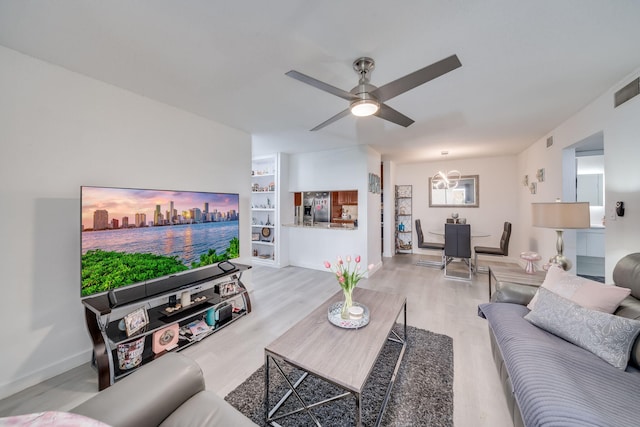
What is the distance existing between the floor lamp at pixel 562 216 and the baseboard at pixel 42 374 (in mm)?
4491

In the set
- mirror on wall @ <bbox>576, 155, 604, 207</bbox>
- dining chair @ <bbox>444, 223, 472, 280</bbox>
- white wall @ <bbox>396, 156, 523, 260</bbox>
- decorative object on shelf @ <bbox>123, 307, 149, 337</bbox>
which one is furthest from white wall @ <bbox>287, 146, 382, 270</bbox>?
mirror on wall @ <bbox>576, 155, 604, 207</bbox>

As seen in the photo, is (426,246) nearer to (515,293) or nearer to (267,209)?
(515,293)

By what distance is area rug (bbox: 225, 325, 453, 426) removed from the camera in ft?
4.66

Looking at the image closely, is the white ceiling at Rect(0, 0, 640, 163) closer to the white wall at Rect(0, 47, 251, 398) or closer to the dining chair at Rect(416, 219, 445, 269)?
the white wall at Rect(0, 47, 251, 398)

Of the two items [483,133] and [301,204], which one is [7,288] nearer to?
[301,204]

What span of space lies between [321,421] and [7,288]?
2374 mm

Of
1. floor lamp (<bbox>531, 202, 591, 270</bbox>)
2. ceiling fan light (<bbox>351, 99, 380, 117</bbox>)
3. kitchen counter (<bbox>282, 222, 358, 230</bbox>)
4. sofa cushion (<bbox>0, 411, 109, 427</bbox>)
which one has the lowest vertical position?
sofa cushion (<bbox>0, 411, 109, 427</bbox>)

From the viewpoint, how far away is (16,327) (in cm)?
166

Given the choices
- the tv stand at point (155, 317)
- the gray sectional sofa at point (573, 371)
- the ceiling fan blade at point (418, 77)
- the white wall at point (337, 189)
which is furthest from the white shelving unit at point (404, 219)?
the ceiling fan blade at point (418, 77)

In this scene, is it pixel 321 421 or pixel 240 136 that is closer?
pixel 321 421

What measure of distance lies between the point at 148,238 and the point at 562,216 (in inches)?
157

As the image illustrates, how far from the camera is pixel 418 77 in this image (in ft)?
4.69

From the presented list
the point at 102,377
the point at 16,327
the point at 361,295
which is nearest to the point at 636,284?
the point at 361,295

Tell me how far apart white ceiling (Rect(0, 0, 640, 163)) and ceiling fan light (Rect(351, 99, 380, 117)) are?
0.33 metres
